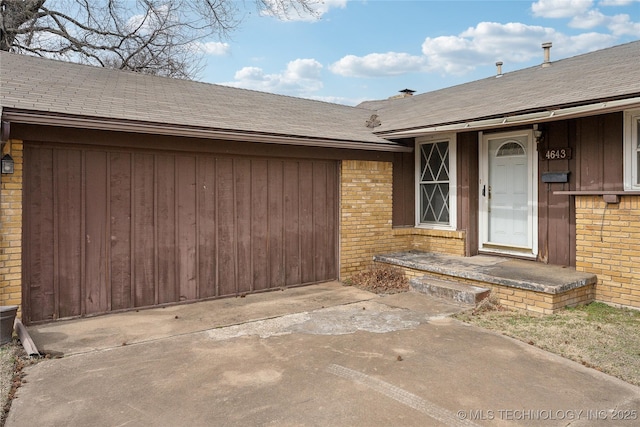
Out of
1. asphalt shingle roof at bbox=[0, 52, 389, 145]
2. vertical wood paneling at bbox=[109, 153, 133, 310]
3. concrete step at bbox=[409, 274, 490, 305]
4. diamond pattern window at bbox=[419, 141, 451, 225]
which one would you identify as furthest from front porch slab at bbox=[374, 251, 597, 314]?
vertical wood paneling at bbox=[109, 153, 133, 310]

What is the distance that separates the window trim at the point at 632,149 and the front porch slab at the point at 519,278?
1.31 m

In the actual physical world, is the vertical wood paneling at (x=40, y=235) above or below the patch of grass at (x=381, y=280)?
above

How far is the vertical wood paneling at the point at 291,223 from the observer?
690 centimetres

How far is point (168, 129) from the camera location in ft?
17.6

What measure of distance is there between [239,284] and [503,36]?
37.0 feet

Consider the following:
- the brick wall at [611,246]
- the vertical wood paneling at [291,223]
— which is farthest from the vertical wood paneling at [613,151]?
the vertical wood paneling at [291,223]

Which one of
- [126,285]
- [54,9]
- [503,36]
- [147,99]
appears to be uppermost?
[54,9]

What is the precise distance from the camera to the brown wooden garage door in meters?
5.04

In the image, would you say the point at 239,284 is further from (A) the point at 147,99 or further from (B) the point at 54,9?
(B) the point at 54,9

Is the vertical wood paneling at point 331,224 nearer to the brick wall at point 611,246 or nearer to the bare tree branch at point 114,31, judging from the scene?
the brick wall at point 611,246

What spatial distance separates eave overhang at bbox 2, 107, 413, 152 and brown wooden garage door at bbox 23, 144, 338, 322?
1.53 feet

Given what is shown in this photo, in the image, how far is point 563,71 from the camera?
302 inches

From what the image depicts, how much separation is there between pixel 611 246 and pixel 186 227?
18.5 ft

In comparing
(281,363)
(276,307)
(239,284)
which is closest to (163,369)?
(281,363)
